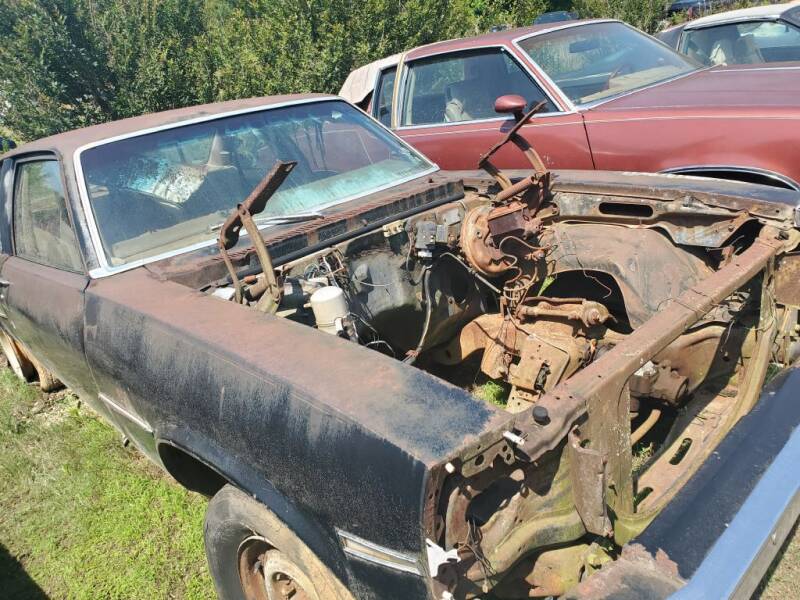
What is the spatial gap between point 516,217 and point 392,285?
64cm

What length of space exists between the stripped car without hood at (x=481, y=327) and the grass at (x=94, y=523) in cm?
71

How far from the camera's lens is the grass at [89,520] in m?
2.71

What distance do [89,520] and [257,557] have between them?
1.45 metres

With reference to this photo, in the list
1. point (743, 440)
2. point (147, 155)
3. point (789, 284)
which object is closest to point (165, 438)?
point (147, 155)

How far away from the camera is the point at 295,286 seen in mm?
2420

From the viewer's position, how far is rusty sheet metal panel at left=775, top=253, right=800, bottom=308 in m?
2.54

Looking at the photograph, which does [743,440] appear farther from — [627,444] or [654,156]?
[654,156]

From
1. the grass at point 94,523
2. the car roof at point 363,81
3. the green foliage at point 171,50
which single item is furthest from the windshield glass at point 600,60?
the green foliage at point 171,50

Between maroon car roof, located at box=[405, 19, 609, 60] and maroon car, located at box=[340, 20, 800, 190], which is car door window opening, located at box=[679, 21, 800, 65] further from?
maroon car roof, located at box=[405, 19, 609, 60]

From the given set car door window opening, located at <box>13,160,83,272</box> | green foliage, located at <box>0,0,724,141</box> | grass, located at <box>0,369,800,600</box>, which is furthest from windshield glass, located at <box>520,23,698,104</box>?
green foliage, located at <box>0,0,724,141</box>

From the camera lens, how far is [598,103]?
438 cm

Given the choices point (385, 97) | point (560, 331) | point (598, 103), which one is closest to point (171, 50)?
point (385, 97)

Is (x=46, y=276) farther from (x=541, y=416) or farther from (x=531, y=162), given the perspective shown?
(x=541, y=416)

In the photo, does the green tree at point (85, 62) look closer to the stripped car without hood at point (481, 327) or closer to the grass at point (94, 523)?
the grass at point (94, 523)
